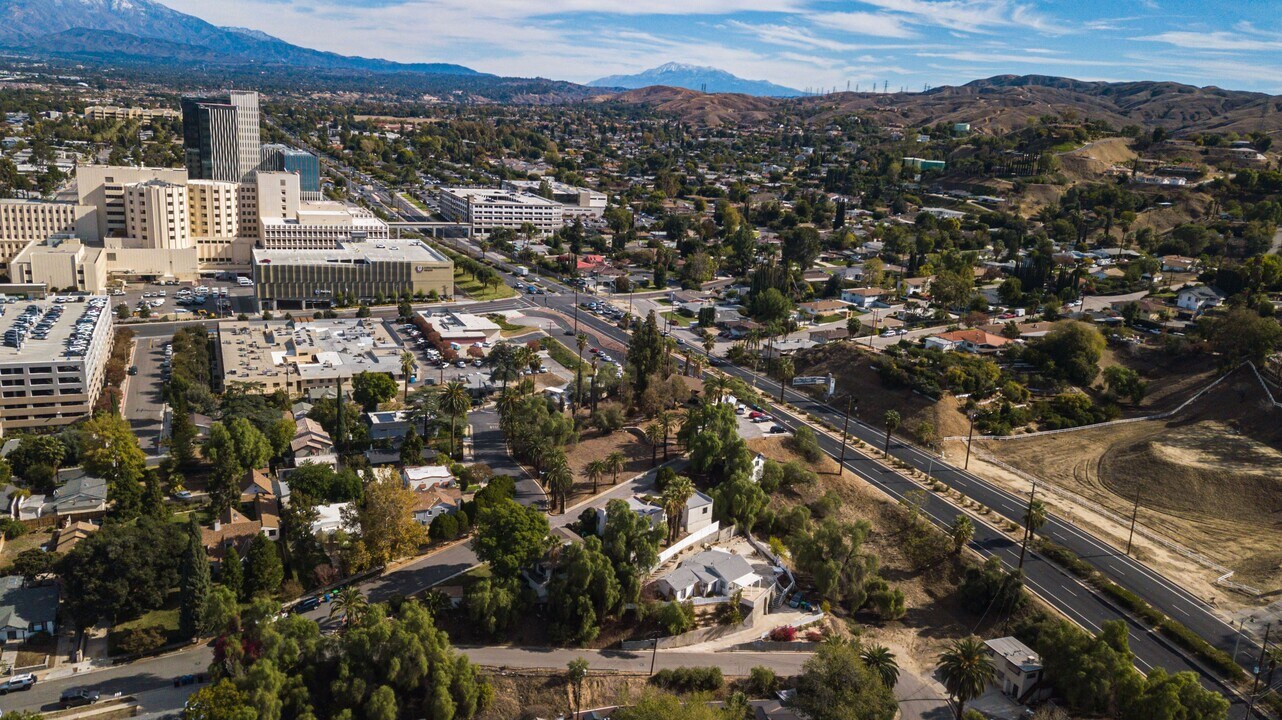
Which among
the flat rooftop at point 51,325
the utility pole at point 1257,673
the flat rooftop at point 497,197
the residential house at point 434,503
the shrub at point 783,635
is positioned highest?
the flat rooftop at point 497,197

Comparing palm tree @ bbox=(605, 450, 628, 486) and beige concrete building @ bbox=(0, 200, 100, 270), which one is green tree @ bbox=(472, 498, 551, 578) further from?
beige concrete building @ bbox=(0, 200, 100, 270)

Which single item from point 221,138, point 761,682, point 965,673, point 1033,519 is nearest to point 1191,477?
point 1033,519

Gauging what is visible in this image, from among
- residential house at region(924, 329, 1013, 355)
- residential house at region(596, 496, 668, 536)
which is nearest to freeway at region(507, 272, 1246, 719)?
residential house at region(596, 496, 668, 536)

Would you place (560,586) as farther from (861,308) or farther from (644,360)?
(861,308)

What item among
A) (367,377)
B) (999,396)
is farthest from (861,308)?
(367,377)

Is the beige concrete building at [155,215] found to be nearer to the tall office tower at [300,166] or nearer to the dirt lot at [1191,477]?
the tall office tower at [300,166]

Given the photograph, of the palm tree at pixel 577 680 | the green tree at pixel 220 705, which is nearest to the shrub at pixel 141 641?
the green tree at pixel 220 705
